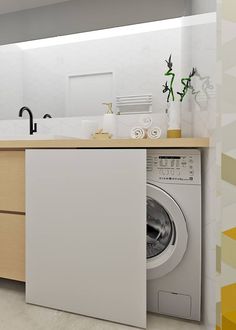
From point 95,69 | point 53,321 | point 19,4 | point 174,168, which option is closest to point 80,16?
point 95,69

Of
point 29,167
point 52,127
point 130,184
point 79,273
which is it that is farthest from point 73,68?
point 79,273

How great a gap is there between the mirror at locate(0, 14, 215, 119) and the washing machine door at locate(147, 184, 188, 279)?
840mm

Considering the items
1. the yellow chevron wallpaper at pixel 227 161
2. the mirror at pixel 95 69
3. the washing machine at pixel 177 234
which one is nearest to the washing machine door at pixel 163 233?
the washing machine at pixel 177 234

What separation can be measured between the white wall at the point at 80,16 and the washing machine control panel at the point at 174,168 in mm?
1218

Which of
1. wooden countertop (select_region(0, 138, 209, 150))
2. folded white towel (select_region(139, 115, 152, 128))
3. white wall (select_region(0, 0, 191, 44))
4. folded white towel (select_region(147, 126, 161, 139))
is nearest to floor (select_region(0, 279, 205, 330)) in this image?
wooden countertop (select_region(0, 138, 209, 150))

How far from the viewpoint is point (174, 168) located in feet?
4.50

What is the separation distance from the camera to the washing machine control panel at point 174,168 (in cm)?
135

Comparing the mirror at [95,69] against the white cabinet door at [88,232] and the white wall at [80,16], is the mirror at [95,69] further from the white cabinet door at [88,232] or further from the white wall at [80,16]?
the white cabinet door at [88,232]

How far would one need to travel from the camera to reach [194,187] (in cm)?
134

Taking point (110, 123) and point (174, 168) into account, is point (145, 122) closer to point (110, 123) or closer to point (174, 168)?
point (110, 123)

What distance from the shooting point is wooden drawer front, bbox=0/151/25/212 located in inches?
60.6

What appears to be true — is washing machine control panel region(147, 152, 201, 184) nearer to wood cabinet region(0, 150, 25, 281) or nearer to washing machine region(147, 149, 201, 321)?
washing machine region(147, 149, 201, 321)

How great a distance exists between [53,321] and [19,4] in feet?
7.92

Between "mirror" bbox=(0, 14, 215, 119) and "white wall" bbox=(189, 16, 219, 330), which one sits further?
"mirror" bbox=(0, 14, 215, 119)
